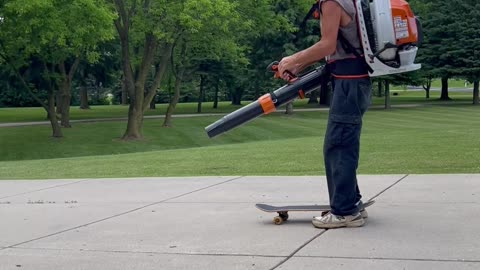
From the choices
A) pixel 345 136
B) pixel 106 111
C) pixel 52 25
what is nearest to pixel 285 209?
pixel 345 136

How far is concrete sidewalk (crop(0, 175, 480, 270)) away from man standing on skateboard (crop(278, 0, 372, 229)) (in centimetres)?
20

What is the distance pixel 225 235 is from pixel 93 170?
26.6 ft

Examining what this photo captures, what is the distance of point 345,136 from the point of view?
5527 mm

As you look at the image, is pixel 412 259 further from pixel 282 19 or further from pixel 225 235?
pixel 282 19

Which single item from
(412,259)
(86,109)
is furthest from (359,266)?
(86,109)

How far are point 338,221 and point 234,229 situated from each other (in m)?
0.89

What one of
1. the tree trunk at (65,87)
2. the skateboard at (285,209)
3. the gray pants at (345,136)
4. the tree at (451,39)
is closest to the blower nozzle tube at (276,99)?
the gray pants at (345,136)

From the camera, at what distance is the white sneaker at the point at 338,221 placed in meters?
5.60

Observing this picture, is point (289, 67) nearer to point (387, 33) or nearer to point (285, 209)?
point (387, 33)

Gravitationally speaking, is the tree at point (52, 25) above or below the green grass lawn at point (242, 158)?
above

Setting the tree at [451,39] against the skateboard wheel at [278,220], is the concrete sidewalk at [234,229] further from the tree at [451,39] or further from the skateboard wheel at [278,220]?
the tree at [451,39]

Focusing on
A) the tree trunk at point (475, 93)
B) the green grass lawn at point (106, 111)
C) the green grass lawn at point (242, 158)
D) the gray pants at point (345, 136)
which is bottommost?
the green grass lawn at point (106, 111)

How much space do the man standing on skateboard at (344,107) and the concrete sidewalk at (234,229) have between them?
204mm

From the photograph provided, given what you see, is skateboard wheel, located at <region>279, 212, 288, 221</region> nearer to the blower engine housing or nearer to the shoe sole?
the shoe sole
